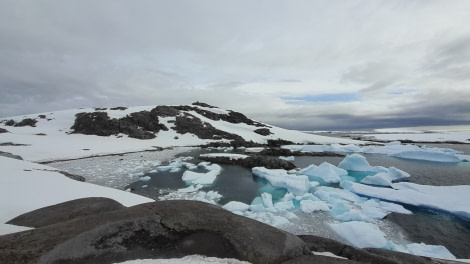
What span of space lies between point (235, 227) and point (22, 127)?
205 ft

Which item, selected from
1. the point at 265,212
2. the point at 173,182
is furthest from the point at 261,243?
the point at 173,182

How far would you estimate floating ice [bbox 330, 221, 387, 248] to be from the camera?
9.66m

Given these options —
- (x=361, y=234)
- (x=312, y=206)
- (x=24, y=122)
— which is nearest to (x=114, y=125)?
(x=24, y=122)

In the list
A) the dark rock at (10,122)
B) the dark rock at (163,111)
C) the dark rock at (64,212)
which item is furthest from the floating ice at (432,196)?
the dark rock at (10,122)

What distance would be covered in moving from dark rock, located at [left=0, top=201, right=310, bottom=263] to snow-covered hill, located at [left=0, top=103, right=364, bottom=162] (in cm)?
2961

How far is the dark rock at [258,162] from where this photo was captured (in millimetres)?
28578

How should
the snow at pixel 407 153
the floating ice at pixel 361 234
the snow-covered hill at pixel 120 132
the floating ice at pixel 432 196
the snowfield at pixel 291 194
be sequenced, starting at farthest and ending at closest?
the snow-covered hill at pixel 120 132 → the snow at pixel 407 153 → the floating ice at pixel 432 196 → the floating ice at pixel 361 234 → the snowfield at pixel 291 194

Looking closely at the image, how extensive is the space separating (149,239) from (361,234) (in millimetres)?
8515

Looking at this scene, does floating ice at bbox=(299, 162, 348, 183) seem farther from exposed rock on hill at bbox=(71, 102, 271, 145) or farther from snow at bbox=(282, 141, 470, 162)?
exposed rock on hill at bbox=(71, 102, 271, 145)

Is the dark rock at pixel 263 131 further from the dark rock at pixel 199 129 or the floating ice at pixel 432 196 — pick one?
the floating ice at pixel 432 196

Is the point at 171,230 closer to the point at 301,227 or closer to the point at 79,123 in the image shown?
the point at 301,227

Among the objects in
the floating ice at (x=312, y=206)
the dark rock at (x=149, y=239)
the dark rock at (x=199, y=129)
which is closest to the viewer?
the dark rock at (x=149, y=239)

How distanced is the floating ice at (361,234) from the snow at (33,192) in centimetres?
858

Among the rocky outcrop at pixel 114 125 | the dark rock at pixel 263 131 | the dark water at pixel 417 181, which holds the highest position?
the rocky outcrop at pixel 114 125
